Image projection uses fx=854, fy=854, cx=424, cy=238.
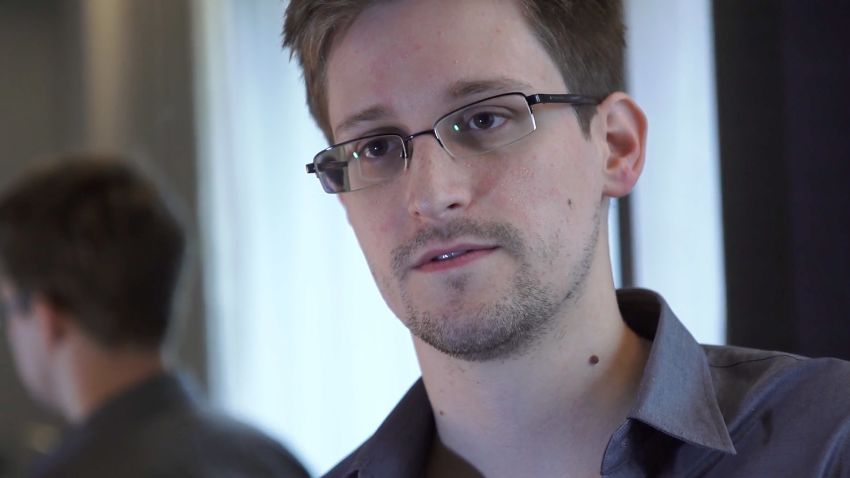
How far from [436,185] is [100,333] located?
60 cm

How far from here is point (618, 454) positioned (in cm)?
87

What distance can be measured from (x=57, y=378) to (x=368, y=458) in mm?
522

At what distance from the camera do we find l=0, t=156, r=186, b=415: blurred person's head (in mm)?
1176

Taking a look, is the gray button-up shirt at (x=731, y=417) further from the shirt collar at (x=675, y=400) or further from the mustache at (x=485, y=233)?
the mustache at (x=485, y=233)

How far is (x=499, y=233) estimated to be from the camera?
2.96 feet

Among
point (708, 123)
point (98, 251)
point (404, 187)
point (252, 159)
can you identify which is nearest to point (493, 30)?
point (404, 187)

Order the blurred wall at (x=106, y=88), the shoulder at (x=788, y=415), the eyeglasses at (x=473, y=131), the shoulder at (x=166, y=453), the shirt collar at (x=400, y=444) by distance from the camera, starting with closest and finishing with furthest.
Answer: the shoulder at (x=788, y=415)
the eyeglasses at (x=473, y=131)
the shirt collar at (x=400, y=444)
the shoulder at (x=166, y=453)
the blurred wall at (x=106, y=88)

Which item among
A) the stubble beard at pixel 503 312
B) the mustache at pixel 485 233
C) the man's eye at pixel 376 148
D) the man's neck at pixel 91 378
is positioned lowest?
the man's neck at pixel 91 378

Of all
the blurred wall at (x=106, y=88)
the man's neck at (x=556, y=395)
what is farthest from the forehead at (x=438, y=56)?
the blurred wall at (x=106, y=88)

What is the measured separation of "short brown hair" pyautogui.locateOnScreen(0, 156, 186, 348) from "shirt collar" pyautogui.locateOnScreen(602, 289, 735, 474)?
2.43 ft

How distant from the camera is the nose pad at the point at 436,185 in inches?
35.3

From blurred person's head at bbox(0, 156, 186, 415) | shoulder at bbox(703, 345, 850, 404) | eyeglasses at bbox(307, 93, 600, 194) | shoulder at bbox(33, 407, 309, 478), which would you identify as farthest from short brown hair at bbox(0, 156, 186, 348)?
shoulder at bbox(703, 345, 850, 404)

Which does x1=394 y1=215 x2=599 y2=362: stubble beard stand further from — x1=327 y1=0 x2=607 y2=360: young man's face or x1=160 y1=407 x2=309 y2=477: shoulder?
x1=160 y1=407 x2=309 y2=477: shoulder

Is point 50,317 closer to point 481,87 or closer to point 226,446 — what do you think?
point 226,446
